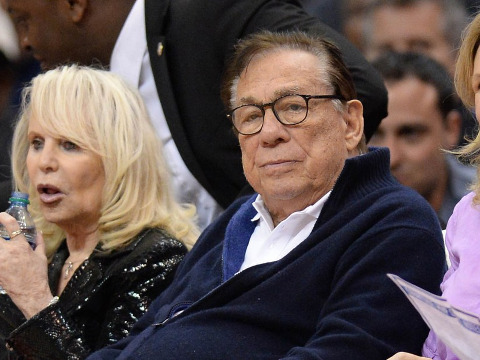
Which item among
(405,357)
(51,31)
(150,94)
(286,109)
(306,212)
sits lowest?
(405,357)

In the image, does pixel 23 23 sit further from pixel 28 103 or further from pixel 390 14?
pixel 390 14

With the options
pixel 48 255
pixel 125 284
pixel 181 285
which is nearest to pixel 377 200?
pixel 181 285

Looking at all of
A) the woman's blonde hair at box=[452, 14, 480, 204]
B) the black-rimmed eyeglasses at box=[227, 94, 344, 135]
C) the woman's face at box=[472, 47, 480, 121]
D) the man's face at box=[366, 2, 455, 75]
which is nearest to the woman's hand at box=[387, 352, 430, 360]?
the woman's blonde hair at box=[452, 14, 480, 204]

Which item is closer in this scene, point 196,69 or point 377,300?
point 377,300

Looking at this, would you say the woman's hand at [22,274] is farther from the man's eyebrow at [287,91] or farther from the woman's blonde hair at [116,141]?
the man's eyebrow at [287,91]

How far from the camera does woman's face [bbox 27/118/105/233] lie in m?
3.37

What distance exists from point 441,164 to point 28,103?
5.22 ft

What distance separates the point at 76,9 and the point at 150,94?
1.61ft

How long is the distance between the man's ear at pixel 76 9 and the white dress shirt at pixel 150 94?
0.64 feet

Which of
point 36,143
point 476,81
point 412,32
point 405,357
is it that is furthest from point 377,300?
point 412,32

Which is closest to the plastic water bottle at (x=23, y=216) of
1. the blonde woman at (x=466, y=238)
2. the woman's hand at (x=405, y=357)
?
the blonde woman at (x=466, y=238)

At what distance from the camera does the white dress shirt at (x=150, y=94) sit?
3.81 metres

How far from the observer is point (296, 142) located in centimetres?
273

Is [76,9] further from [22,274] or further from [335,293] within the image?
[335,293]
